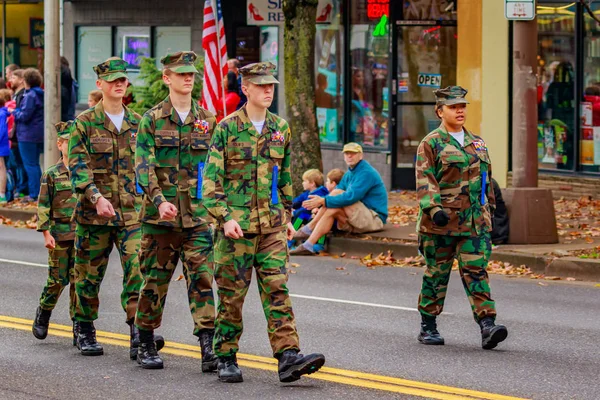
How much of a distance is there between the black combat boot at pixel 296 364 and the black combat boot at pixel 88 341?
1.72 meters

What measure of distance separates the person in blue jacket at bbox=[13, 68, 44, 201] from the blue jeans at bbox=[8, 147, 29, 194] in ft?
1.47

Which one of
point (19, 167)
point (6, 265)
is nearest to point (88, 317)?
point (6, 265)

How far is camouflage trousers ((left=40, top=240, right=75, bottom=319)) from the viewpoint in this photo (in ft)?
31.9

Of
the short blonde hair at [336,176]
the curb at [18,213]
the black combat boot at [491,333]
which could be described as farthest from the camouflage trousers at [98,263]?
the curb at [18,213]

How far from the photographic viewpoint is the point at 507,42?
19766mm

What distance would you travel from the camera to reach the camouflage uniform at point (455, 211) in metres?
9.51

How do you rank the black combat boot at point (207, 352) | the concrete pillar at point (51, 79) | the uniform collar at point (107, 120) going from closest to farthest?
the black combat boot at point (207, 352)
the uniform collar at point (107, 120)
the concrete pillar at point (51, 79)

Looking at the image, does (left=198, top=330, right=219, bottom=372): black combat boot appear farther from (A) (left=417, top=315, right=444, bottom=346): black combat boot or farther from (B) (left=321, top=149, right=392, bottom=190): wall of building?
(B) (left=321, top=149, right=392, bottom=190): wall of building

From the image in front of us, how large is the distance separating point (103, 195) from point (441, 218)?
7.80ft

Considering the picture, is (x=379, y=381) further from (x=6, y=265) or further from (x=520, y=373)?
(x=6, y=265)

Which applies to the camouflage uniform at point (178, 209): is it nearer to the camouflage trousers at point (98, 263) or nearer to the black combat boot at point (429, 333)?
the camouflage trousers at point (98, 263)

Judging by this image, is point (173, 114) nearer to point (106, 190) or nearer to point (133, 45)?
point (106, 190)

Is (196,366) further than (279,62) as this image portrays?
No

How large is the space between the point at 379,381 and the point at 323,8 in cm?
1351
